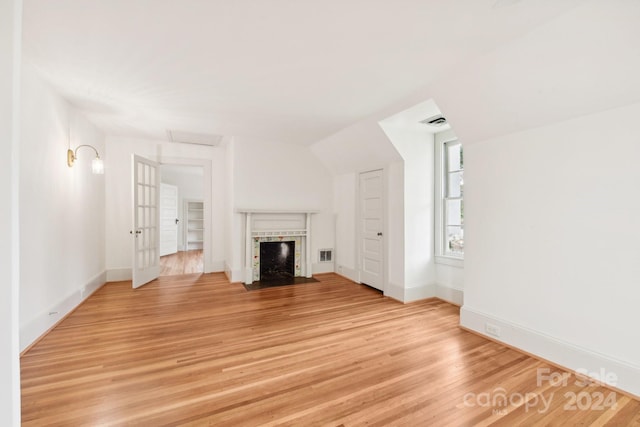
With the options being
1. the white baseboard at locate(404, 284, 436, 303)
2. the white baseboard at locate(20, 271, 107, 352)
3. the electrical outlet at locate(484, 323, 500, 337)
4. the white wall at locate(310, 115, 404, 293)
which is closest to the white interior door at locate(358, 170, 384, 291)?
the white wall at locate(310, 115, 404, 293)

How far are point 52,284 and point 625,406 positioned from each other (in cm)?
519

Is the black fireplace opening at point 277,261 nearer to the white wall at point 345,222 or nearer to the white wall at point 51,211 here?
the white wall at point 345,222

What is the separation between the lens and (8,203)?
3.64ft

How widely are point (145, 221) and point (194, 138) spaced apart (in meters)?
1.70

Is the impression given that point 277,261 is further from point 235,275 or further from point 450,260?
point 450,260

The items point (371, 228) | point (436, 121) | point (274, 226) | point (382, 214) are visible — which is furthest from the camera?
point (274, 226)

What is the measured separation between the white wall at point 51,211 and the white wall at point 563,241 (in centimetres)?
445

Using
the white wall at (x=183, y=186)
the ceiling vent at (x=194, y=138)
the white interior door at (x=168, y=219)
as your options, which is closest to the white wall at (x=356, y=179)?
the ceiling vent at (x=194, y=138)

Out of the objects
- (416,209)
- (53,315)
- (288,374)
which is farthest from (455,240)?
(53,315)

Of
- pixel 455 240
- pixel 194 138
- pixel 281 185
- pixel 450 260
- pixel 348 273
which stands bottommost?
pixel 348 273

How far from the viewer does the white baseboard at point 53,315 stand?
2.44 metres

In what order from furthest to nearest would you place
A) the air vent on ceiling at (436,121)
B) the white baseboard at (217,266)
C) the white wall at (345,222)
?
the white baseboard at (217,266), the white wall at (345,222), the air vent on ceiling at (436,121)

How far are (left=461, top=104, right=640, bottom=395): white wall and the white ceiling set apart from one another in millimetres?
1047

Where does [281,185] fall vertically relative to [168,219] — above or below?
above
